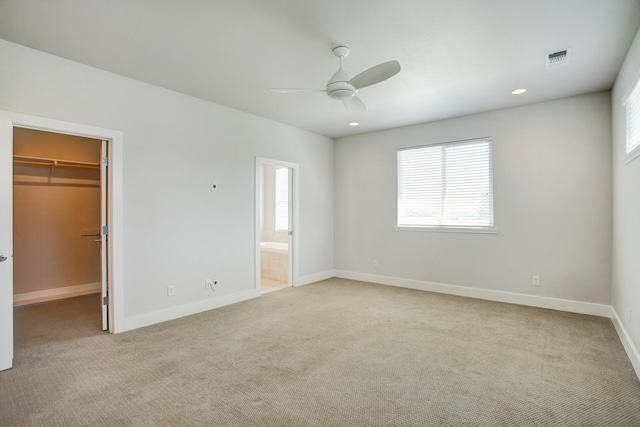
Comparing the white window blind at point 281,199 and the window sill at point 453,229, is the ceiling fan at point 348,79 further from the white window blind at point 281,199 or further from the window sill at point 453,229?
the white window blind at point 281,199

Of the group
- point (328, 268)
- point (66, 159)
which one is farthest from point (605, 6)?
point (66, 159)

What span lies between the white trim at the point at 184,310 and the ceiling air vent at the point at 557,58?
4.51 m

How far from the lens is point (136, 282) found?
3.63 metres

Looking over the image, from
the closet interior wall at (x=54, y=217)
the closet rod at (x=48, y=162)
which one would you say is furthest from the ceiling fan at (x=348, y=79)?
the closet interior wall at (x=54, y=217)

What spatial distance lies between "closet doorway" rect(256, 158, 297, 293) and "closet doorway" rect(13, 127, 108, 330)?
2.27m

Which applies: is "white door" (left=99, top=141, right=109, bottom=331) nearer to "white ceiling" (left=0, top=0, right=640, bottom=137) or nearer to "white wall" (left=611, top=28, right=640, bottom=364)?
"white ceiling" (left=0, top=0, right=640, bottom=137)

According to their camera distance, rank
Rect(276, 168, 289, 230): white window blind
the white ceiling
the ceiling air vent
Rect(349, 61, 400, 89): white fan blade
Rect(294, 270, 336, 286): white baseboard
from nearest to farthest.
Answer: the white ceiling < Rect(349, 61, 400, 89): white fan blade < the ceiling air vent < Rect(294, 270, 336, 286): white baseboard < Rect(276, 168, 289, 230): white window blind

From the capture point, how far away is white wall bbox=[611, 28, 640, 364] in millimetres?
2689

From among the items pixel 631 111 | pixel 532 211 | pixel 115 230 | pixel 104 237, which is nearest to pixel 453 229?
pixel 532 211

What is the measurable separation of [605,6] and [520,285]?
11.2ft

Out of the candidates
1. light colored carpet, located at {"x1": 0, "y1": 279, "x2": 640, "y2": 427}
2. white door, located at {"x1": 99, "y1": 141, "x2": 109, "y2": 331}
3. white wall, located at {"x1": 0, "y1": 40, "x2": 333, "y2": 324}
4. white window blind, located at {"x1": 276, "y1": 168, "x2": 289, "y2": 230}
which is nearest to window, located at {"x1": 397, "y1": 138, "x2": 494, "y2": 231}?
light colored carpet, located at {"x1": 0, "y1": 279, "x2": 640, "y2": 427}

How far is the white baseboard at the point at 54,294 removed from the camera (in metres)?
4.52

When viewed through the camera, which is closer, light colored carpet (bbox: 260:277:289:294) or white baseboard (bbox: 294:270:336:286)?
light colored carpet (bbox: 260:277:289:294)

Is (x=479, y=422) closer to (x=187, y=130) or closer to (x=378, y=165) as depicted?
(x=187, y=130)
